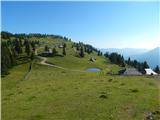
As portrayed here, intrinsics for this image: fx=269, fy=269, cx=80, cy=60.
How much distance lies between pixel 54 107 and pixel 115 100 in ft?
23.4

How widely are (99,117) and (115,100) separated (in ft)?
23.4

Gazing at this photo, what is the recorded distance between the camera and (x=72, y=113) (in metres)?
24.9

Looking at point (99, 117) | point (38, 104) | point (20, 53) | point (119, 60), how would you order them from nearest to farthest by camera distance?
point (99, 117) → point (38, 104) → point (20, 53) → point (119, 60)

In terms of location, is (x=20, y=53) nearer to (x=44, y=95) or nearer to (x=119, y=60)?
(x=119, y=60)

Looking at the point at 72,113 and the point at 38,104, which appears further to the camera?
the point at 38,104

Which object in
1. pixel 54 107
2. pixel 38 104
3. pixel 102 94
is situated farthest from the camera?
pixel 102 94

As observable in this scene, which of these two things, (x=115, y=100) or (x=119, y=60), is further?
(x=119, y=60)

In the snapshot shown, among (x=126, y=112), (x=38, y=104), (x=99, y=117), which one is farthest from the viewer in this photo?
(x=38, y=104)

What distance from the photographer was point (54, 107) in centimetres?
2764

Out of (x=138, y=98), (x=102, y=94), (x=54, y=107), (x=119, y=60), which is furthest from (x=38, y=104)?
(x=119, y=60)

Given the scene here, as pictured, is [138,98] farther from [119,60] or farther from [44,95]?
[119,60]

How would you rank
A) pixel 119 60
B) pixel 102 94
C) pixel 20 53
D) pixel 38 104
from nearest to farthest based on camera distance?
pixel 38 104
pixel 102 94
pixel 20 53
pixel 119 60

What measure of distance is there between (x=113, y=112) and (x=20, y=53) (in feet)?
474

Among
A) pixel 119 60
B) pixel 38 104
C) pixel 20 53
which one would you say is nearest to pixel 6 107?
pixel 38 104
